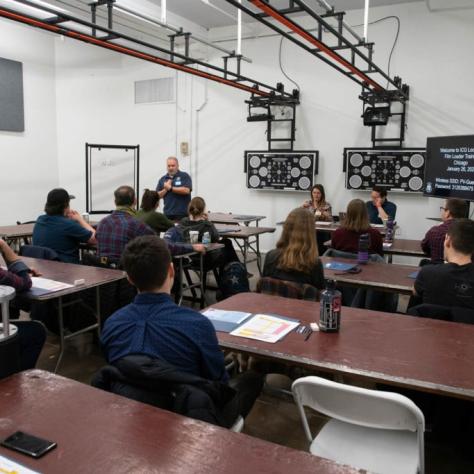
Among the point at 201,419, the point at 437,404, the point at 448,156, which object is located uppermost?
the point at 448,156

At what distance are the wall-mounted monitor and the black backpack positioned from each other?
2553 millimetres

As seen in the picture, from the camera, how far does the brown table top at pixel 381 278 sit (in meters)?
3.04

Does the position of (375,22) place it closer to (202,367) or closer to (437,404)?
(437,404)

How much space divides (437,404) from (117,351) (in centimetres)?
179

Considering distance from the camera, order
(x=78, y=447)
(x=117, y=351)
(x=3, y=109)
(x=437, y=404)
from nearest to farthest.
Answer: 1. (x=78, y=447)
2. (x=117, y=351)
3. (x=437, y=404)
4. (x=3, y=109)

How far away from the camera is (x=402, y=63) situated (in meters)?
6.82

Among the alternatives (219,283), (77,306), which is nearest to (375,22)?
(219,283)

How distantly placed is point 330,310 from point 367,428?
1.65 ft

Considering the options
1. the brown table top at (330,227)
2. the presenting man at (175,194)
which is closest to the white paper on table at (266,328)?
the brown table top at (330,227)

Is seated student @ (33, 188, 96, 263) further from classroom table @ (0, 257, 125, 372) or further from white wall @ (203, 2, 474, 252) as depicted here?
white wall @ (203, 2, 474, 252)

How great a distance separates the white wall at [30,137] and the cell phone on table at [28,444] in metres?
7.80

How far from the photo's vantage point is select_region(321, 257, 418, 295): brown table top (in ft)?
9.99

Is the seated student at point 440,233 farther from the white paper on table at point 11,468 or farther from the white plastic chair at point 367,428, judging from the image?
the white paper on table at point 11,468

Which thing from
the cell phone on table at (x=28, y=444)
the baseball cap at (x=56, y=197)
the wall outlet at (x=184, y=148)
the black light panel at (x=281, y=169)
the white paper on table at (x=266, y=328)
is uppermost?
the wall outlet at (x=184, y=148)
